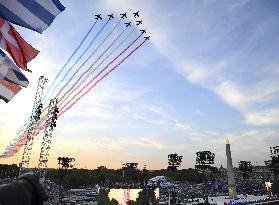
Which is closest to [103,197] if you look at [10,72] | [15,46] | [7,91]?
[7,91]

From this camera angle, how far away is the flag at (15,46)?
30.3 feet

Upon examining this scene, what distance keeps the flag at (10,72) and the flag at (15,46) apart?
0.22 metres

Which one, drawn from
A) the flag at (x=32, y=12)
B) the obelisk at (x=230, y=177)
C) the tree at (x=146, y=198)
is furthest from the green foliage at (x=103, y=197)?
the flag at (x=32, y=12)

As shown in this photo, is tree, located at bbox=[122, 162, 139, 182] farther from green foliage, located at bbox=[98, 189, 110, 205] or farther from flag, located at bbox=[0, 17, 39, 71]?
flag, located at bbox=[0, 17, 39, 71]

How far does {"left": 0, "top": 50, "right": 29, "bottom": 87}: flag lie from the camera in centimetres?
908

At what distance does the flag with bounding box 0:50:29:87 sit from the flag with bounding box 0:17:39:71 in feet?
0.73

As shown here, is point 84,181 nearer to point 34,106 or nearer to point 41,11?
point 34,106

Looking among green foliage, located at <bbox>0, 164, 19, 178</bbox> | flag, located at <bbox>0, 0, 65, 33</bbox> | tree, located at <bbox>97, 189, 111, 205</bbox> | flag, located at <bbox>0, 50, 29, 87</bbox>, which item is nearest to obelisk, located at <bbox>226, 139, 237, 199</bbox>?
tree, located at <bbox>97, 189, 111, 205</bbox>

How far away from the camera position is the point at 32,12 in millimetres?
8453

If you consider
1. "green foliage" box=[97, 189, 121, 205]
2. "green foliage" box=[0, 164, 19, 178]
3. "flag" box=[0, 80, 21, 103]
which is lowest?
"green foliage" box=[97, 189, 121, 205]

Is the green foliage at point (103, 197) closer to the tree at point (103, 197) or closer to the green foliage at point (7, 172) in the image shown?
the tree at point (103, 197)

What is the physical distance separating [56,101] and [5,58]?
101 feet

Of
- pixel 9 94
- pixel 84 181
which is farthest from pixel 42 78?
pixel 84 181

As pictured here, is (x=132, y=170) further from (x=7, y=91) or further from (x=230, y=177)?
(x=7, y=91)
